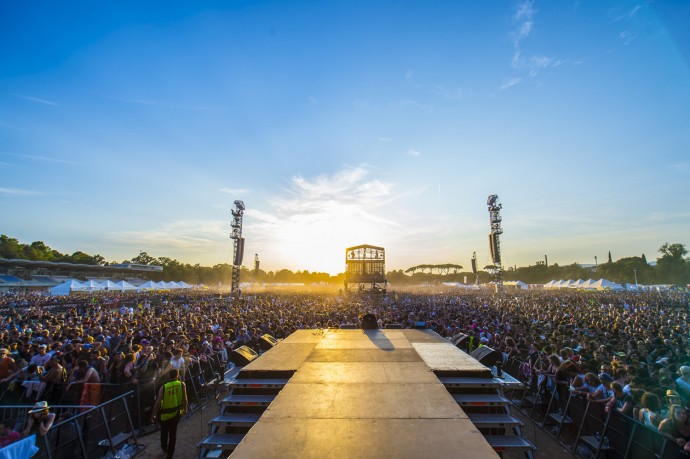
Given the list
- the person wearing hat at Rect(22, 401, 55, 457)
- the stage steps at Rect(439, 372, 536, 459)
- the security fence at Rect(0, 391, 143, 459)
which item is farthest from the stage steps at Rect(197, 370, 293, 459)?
the stage steps at Rect(439, 372, 536, 459)

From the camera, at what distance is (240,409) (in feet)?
21.9

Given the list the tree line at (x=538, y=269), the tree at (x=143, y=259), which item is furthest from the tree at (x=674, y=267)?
the tree at (x=143, y=259)

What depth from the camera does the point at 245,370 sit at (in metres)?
7.19

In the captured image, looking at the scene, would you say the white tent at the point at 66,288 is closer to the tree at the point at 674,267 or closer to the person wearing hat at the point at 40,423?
the person wearing hat at the point at 40,423

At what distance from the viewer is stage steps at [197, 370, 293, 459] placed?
5996mm

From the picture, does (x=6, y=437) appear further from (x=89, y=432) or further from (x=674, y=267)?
(x=674, y=267)

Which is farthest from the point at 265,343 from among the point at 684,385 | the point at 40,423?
the point at 684,385

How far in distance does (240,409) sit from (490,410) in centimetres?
513

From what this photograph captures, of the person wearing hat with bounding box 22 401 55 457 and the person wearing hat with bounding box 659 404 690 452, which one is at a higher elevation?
the person wearing hat with bounding box 659 404 690 452

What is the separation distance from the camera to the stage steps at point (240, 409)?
19.7 ft

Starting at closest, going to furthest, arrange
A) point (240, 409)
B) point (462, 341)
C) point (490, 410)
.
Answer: point (490, 410) → point (240, 409) → point (462, 341)

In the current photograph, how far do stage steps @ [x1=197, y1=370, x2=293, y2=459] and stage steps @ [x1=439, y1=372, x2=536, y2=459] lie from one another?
3.66 metres

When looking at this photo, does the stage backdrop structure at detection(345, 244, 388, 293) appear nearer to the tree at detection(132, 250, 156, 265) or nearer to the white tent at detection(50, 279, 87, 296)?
the white tent at detection(50, 279, 87, 296)

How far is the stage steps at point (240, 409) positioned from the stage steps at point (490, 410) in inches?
144
